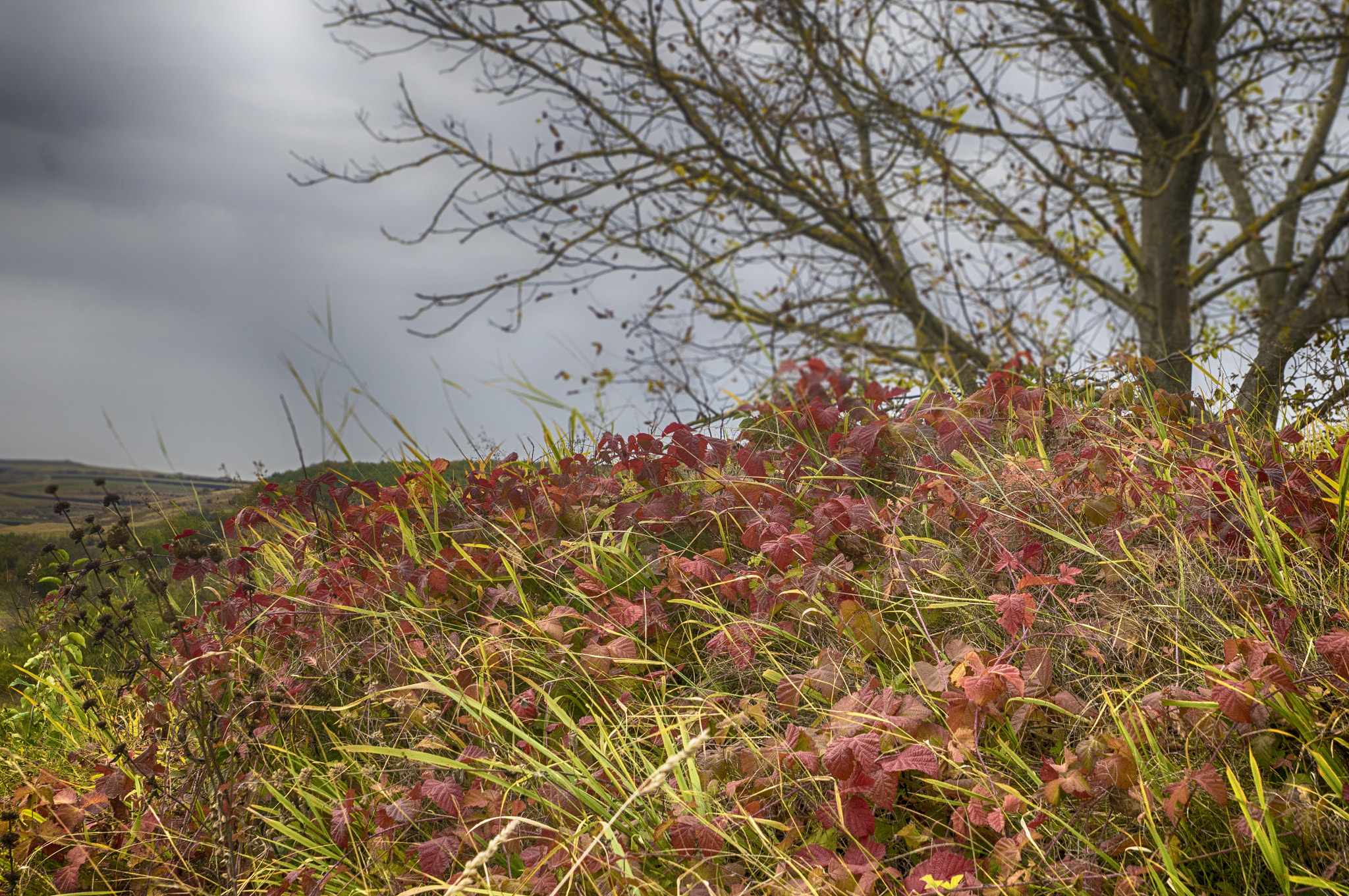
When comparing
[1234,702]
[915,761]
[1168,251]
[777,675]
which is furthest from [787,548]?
[1168,251]

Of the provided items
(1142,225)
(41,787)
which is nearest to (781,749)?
(41,787)

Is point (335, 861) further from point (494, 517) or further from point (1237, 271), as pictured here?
point (1237, 271)

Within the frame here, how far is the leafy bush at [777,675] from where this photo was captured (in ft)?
6.10

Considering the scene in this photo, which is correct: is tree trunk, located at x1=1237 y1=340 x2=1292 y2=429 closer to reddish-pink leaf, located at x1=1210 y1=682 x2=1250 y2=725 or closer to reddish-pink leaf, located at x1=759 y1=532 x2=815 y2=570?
reddish-pink leaf, located at x1=1210 y1=682 x2=1250 y2=725

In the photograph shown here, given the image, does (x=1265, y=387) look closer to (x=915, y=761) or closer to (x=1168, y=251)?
(x=915, y=761)

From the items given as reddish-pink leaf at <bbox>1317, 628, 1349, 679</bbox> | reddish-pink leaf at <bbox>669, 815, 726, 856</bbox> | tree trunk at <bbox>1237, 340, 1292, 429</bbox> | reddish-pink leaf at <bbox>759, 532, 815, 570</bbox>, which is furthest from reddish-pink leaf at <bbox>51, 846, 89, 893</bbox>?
tree trunk at <bbox>1237, 340, 1292, 429</bbox>

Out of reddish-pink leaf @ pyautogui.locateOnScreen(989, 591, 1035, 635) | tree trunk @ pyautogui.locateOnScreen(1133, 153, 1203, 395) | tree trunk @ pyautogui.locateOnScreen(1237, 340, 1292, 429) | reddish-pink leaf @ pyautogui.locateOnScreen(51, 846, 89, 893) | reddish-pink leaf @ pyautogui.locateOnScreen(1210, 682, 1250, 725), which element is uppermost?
tree trunk @ pyautogui.locateOnScreen(1133, 153, 1203, 395)

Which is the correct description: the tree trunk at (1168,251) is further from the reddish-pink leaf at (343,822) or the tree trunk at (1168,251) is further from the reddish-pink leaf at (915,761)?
the reddish-pink leaf at (343,822)

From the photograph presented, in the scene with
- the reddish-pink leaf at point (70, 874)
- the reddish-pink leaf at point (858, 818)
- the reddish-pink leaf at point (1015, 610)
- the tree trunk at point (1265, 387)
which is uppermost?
the tree trunk at point (1265, 387)

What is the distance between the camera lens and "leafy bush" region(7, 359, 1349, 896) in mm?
1859

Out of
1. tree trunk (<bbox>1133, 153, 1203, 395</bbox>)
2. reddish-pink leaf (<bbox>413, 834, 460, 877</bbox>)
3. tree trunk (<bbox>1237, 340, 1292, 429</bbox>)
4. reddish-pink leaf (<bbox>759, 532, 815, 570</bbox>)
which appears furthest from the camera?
tree trunk (<bbox>1133, 153, 1203, 395</bbox>)

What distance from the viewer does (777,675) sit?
224 centimetres

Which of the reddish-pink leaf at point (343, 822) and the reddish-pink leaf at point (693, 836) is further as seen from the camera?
the reddish-pink leaf at point (343, 822)

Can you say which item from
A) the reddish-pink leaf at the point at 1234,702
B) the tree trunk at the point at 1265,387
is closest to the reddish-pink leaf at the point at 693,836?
the reddish-pink leaf at the point at 1234,702
